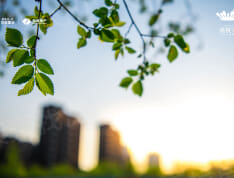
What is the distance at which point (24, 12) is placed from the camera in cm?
273

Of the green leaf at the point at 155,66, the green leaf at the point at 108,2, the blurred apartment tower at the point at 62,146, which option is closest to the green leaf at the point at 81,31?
the green leaf at the point at 108,2

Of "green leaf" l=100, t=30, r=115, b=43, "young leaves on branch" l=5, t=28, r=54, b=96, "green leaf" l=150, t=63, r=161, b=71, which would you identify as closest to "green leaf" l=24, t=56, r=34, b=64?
"young leaves on branch" l=5, t=28, r=54, b=96

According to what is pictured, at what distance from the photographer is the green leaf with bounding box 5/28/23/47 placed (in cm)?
44

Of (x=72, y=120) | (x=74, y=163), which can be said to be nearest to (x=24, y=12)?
(x=72, y=120)

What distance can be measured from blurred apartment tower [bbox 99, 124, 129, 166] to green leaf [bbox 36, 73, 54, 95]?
18805 mm

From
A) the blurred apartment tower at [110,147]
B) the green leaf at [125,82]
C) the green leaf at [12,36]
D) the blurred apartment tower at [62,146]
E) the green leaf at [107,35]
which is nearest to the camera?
the green leaf at [12,36]

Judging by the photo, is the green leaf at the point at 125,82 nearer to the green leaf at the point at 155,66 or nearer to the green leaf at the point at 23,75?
the green leaf at the point at 155,66

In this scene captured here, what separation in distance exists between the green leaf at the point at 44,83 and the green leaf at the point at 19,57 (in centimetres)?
5

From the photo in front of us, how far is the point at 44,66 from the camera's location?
1.49ft

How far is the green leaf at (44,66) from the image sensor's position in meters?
0.45

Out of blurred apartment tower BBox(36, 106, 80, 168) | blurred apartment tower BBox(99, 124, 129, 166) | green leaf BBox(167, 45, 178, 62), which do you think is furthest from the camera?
blurred apartment tower BBox(99, 124, 129, 166)

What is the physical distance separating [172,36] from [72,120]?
40.0ft

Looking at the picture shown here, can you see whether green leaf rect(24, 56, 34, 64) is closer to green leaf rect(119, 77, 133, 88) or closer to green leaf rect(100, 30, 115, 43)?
green leaf rect(100, 30, 115, 43)

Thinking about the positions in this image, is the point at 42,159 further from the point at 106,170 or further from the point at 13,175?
the point at 106,170
